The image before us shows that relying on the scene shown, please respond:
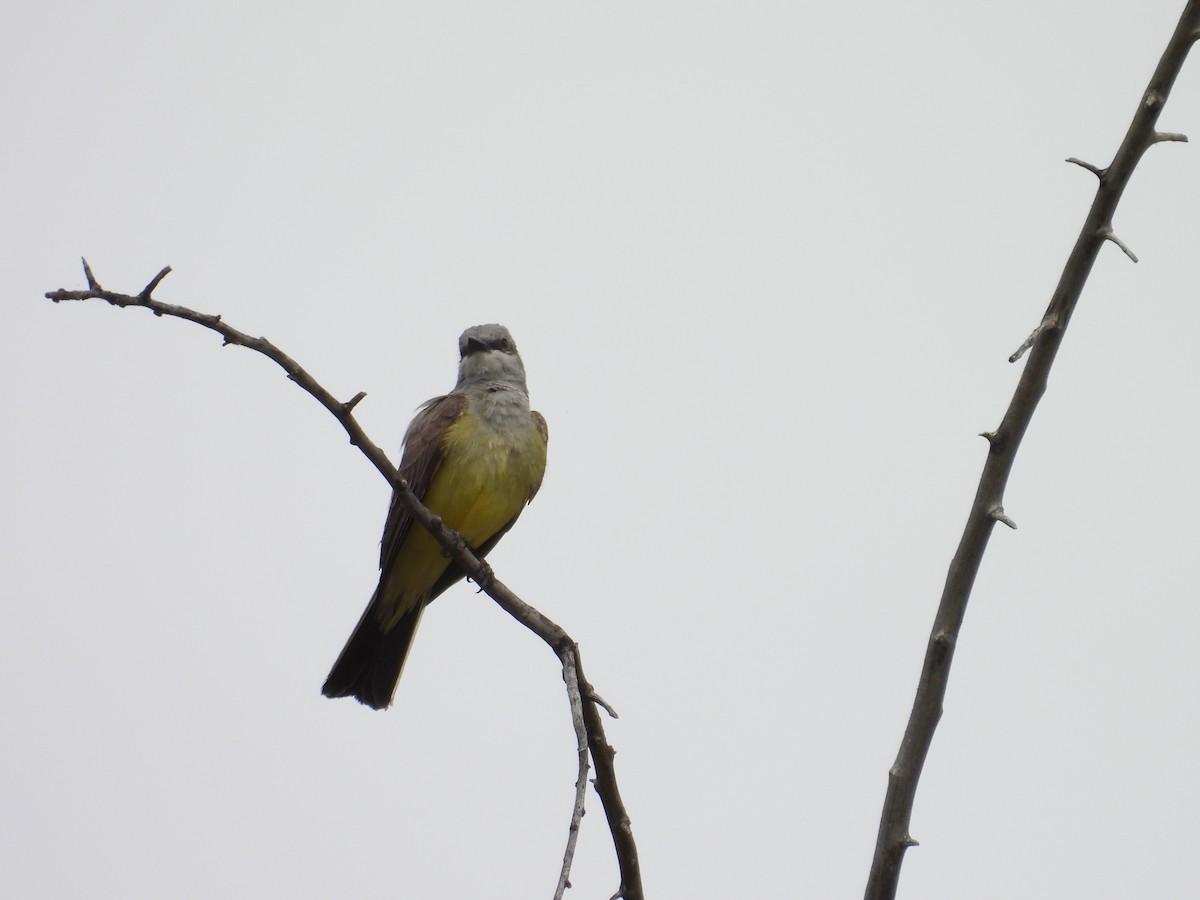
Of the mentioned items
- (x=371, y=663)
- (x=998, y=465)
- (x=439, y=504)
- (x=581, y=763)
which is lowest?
(x=581, y=763)

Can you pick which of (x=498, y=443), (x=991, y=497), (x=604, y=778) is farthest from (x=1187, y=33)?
(x=498, y=443)

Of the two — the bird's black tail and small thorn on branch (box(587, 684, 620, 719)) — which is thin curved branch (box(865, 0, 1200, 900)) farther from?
the bird's black tail

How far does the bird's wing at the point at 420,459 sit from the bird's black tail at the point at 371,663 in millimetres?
444

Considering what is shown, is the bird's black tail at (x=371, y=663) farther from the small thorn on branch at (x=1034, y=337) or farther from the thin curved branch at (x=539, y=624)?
the small thorn on branch at (x=1034, y=337)

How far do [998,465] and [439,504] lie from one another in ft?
14.9

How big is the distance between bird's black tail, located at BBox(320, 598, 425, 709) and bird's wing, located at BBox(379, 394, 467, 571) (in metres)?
0.44

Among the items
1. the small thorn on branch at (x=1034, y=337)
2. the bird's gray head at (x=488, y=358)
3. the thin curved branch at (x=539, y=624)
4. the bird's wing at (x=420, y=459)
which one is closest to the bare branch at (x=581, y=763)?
the thin curved branch at (x=539, y=624)

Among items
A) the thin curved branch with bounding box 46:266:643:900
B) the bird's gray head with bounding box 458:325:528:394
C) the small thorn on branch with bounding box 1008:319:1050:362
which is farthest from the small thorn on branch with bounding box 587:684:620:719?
the bird's gray head with bounding box 458:325:528:394

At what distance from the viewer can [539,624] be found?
4.21 m

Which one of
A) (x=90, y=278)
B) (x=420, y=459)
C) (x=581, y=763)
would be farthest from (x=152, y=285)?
(x=420, y=459)

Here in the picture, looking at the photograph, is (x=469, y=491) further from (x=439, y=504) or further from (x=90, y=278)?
(x=90, y=278)

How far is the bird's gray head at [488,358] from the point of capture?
7.86 meters

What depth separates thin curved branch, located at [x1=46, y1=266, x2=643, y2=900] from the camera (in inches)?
128

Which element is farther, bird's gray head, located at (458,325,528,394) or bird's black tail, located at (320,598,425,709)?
bird's gray head, located at (458,325,528,394)
